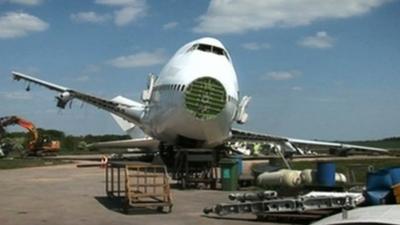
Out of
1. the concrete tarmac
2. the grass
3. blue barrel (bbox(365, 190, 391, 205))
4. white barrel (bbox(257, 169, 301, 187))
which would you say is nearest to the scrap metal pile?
blue barrel (bbox(365, 190, 391, 205))

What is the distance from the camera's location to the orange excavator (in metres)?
64.0

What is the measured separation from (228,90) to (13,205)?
1526 centimetres

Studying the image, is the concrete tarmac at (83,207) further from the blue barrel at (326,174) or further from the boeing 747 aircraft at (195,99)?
the boeing 747 aircraft at (195,99)

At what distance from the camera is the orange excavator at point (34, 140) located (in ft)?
210

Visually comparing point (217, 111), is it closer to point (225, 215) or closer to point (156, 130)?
point (156, 130)

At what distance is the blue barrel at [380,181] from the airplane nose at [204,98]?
16.8 metres

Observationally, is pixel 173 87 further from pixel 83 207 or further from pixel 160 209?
pixel 160 209

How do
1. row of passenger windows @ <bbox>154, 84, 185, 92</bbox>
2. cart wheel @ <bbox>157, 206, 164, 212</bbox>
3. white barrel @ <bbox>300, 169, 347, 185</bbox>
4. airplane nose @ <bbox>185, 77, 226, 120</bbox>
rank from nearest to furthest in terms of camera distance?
cart wheel @ <bbox>157, 206, 164, 212</bbox>
white barrel @ <bbox>300, 169, 347, 185</bbox>
airplane nose @ <bbox>185, 77, 226, 120</bbox>
row of passenger windows @ <bbox>154, 84, 185, 92</bbox>

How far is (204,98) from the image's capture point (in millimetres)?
29906

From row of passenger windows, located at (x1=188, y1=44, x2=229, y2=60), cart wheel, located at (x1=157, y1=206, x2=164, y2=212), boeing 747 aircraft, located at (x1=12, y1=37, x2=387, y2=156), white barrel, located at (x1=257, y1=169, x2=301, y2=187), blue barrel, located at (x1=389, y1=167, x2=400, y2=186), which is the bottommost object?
cart wheel, located at (x1=157, y1=206, x2=164, y2=212)

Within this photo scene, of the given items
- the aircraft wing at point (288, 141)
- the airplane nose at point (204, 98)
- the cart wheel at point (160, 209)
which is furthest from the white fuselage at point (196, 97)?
the cart wheel at point (160, 209)

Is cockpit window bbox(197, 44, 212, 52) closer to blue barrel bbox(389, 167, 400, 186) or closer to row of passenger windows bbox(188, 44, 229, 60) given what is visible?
row of passenger windows bbox(188, 44, 229, 60)

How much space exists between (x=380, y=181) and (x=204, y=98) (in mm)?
17278

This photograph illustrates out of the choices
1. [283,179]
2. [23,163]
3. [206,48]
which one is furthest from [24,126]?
[283,179]
